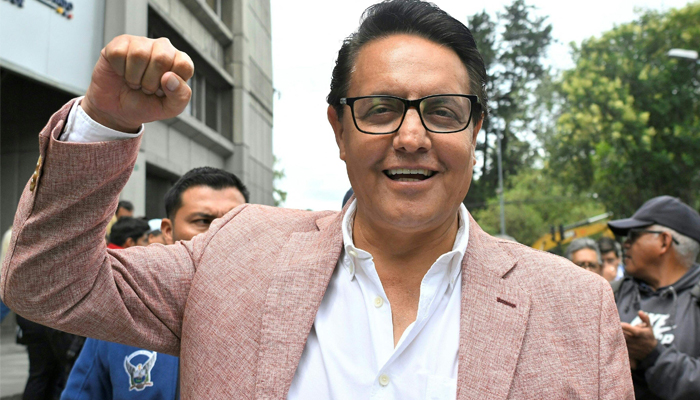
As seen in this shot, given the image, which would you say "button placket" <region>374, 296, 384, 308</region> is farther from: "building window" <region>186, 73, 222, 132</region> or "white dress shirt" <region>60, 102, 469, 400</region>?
"building window" <region>186, 73, 222, 132</region>

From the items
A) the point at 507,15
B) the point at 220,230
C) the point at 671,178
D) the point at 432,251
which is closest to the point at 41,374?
the point at 220,230

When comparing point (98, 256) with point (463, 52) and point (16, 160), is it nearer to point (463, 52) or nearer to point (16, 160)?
point (463, 52)

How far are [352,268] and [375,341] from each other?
0.25m

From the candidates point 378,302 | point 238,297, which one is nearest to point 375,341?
point 378,302

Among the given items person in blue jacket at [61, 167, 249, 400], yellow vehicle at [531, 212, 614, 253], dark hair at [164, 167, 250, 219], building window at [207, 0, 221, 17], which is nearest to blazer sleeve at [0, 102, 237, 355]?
person in blue jacket at [61, 167, 249, 400]

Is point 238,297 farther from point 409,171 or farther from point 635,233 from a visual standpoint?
point 635,233

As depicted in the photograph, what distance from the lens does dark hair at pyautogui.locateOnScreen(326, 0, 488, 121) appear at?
193 cm

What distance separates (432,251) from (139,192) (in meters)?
10.3

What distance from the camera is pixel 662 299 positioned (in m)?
3.54

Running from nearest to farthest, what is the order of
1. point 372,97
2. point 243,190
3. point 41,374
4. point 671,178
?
point 372,97, point 243,190, point 41,374, point 671,178

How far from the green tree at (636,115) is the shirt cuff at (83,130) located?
21353 millimetres

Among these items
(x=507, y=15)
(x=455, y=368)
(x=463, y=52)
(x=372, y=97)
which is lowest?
(x=455, y=368)

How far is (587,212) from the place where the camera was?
159 ft

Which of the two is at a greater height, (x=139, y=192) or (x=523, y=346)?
(x=139, y=192)
